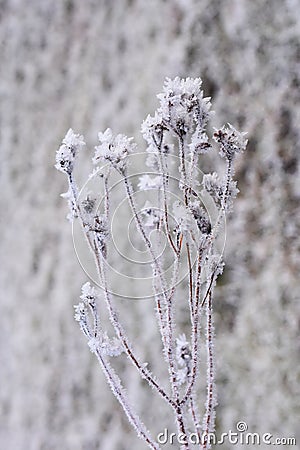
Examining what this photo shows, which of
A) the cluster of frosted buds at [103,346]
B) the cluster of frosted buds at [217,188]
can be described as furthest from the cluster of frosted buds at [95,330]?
the cluster of frosted buds at [217,188]

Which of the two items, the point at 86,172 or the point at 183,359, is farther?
the point at 86,172

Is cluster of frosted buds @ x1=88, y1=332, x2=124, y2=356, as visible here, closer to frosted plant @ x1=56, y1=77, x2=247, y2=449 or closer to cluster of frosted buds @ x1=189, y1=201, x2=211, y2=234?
frosted plant @ x1=56, y1=77, x2=247, y2=449

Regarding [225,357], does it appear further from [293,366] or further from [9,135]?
[9,135]

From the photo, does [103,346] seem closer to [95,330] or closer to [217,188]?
[95,330]

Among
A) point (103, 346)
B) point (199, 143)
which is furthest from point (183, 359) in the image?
point (199, 143)

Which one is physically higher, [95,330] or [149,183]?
[149,183]

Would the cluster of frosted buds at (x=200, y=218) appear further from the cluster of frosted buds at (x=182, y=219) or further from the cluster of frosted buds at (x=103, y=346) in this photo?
the cluster of frosted buds at (x=103, y=346)

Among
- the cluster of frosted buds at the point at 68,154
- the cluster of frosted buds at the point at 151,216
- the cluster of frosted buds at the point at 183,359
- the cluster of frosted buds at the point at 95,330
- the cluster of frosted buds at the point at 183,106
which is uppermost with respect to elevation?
the cluster of frosted buds at the point at 183,106
